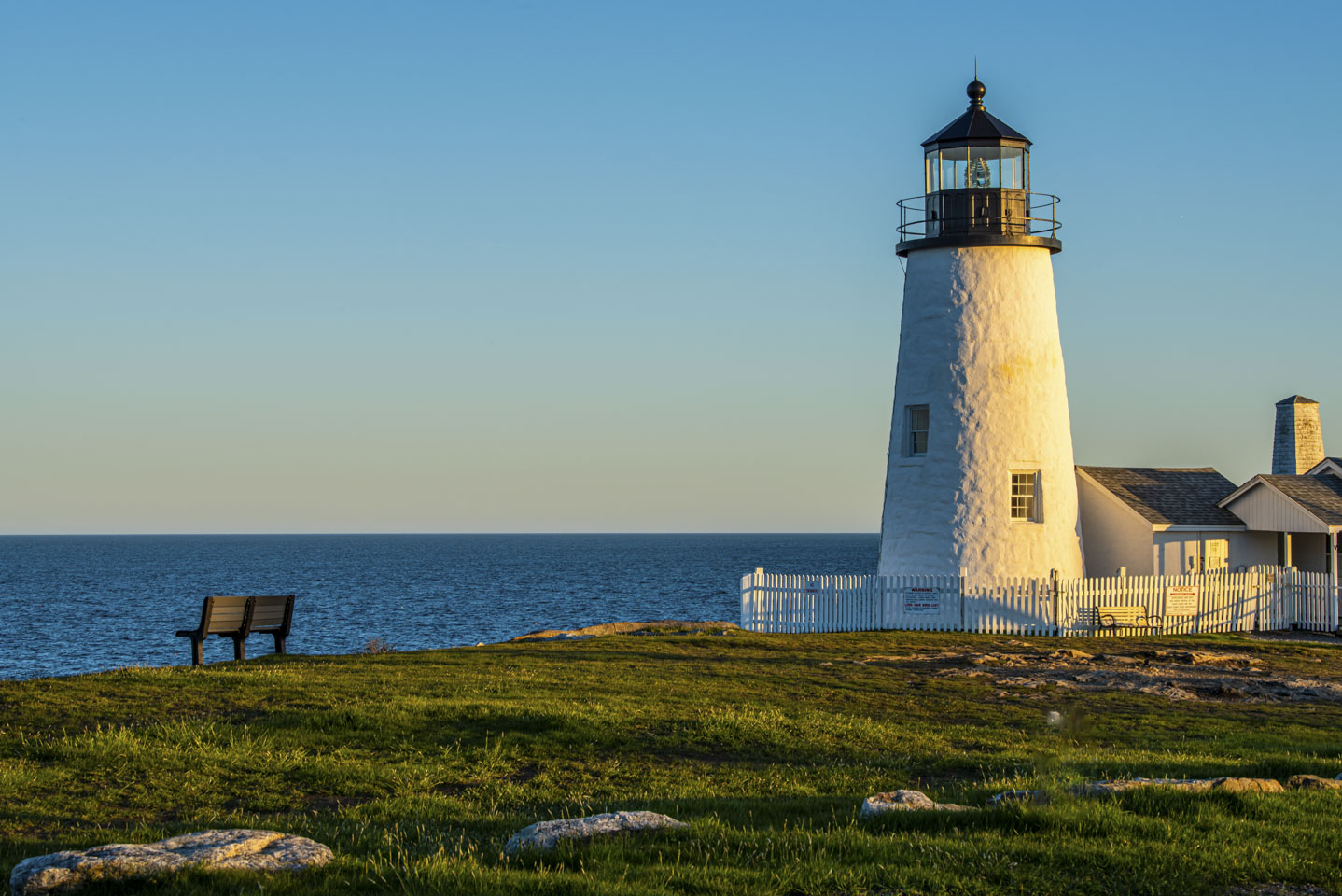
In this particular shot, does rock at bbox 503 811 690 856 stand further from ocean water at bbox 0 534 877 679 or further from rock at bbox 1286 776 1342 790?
ocean water at bbox 0 534 877 679

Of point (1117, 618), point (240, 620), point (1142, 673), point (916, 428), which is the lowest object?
point (1142, 673)

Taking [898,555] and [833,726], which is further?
[898,555]

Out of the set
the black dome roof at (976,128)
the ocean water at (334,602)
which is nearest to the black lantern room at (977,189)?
the black dome roof at (976,128)

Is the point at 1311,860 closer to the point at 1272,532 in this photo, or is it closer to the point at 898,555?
the point at 898,555

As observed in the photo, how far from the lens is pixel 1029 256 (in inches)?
1092

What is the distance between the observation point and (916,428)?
28359 millimetres

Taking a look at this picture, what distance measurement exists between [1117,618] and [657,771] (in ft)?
62.0

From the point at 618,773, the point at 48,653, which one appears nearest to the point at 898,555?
the point at 618,773

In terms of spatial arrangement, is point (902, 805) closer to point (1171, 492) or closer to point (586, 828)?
point (586, 828)

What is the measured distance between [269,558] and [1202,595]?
140314 millimetres

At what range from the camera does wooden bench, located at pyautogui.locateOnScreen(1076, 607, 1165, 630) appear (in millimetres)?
26594

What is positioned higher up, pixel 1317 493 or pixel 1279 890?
pixel 1317 493

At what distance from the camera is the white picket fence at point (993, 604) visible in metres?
26.5

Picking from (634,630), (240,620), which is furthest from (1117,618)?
(240,620)
